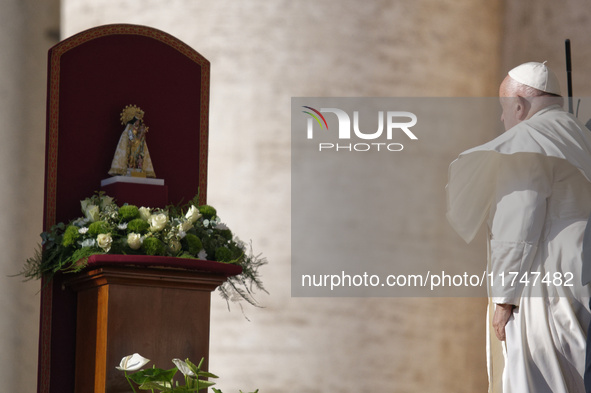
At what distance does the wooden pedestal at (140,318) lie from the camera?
4355 millimetres

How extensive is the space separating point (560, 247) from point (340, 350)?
390 cm

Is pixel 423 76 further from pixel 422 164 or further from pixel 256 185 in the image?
pixel 256 185

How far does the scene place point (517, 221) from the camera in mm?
3932

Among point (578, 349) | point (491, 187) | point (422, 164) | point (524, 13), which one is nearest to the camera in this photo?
point (578, 349)

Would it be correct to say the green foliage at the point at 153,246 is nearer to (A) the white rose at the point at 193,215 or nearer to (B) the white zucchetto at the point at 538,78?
(A) the white rose at the point at 193,215

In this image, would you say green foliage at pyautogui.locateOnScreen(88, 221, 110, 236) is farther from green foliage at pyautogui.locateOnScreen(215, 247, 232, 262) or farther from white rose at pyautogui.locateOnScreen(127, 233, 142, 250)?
green foliage at pyautogui.locateOnScreen(215, 247, 232, 262)

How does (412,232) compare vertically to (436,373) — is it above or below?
above

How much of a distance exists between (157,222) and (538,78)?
2.01m

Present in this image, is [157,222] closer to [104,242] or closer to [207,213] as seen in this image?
[104,242]

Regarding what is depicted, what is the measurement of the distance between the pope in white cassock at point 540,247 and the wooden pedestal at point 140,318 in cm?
151

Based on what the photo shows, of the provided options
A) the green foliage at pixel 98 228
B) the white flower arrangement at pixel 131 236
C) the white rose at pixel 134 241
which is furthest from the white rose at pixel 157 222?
the green foliage at pixel 98 228

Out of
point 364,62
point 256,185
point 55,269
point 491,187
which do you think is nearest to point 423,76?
point 364,62

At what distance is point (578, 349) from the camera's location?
3.79 meters

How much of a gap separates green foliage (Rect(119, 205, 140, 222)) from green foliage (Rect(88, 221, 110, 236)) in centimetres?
10
